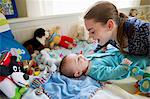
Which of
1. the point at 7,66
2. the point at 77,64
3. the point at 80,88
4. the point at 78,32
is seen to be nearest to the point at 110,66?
the point at 77,64

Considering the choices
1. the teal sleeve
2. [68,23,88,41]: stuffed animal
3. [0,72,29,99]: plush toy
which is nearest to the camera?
[0,72,29,99]: plush toy

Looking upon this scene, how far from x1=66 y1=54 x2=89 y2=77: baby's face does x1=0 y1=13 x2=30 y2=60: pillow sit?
41 cm

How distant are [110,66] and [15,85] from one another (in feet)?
2.10

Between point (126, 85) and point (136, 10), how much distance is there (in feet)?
6.00

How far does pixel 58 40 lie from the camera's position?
5.80ft

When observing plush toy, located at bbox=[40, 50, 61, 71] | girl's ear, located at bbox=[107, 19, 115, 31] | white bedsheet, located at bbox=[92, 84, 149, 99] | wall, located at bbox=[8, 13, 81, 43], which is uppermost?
girl's ear, located at bbox=[107, 19, 115, 31]

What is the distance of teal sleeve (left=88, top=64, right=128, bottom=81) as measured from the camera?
1.10 metres

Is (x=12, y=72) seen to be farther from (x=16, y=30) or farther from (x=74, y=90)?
(x=16, y=30)

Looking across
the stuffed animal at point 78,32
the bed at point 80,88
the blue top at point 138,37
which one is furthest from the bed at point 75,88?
the stuffed animal at point 78,32

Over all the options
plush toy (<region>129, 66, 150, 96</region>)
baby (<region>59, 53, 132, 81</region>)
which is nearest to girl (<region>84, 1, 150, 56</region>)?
baby (<region>59, 53, 132, 81</region>)

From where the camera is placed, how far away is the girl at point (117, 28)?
124 centimetres

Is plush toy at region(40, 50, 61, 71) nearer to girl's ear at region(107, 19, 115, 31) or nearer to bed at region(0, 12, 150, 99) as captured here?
bed at region(0, 12, 150, 99)

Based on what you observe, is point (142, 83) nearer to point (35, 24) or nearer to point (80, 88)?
point (80, 88)

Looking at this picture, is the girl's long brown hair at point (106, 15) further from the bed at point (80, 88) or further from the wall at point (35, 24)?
the wall at point (35, 24)
